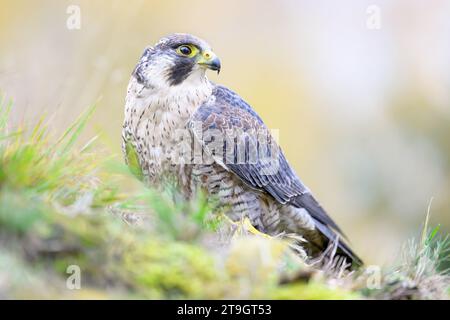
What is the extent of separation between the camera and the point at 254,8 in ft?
42.9

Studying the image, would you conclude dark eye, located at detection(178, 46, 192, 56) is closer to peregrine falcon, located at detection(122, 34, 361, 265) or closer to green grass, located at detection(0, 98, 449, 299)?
peregrine falcon, located at detection(122, 34, 361, 265)

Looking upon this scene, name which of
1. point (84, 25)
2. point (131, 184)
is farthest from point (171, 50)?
point (84, 25)

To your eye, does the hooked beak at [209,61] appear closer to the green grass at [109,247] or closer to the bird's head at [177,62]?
the bird's head at [177,62]

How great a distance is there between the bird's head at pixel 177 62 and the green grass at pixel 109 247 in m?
2.11

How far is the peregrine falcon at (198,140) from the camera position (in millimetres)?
5477

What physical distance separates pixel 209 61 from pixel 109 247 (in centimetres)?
296

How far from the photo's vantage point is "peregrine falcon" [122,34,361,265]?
5477 millimetres

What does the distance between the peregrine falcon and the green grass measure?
1.83 meters

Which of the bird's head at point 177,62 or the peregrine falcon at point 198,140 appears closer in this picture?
the peregrine falcon at point 198,140

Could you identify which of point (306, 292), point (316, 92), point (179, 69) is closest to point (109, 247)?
point (306, 292)

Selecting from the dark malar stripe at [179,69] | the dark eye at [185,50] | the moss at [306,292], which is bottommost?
the moss at [306,292]

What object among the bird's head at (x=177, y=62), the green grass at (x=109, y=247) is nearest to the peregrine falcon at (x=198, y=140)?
the bird's head at (x=177, y=62)
